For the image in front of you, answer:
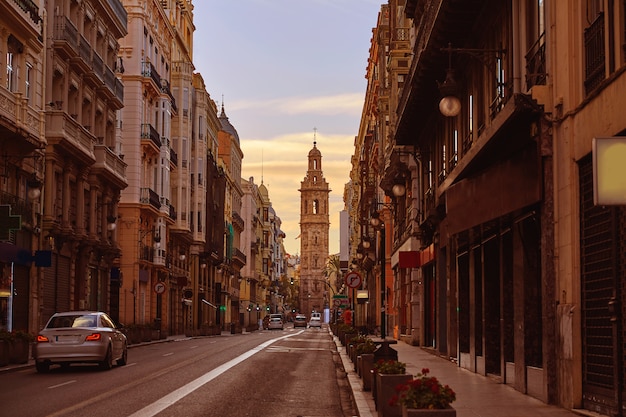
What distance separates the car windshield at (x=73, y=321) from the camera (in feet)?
83.2

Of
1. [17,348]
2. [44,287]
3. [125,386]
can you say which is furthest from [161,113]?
[125,386]

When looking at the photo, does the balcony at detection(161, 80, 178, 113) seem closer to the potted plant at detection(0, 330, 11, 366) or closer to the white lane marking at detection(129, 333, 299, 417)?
the white lane marking at detection(129, 333, 299, 417)

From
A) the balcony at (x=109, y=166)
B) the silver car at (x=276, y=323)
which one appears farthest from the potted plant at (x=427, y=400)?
the silver car at (x=276, y=323)

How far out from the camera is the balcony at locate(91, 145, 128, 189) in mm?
48875

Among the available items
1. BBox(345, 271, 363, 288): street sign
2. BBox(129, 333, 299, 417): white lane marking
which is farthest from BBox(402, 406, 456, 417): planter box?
BBox(345, 271, 363, 288): street sign

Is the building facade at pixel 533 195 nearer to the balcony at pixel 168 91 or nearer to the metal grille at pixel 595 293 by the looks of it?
the metal grille at pixel 595 293

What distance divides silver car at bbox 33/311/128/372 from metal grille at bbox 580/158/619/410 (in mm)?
13748

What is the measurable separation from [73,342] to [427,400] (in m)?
16.3

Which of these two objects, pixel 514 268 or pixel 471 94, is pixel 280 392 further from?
pixel 471 94

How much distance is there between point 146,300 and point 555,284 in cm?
5199

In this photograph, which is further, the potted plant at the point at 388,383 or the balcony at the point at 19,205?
the balcony at the point at 19,205

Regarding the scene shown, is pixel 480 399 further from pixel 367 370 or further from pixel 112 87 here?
pixel 112 87

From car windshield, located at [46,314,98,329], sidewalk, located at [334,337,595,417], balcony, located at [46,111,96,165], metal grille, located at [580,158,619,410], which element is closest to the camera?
metal grille, located at [580,158,619,410]

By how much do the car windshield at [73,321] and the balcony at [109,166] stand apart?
2368cm
